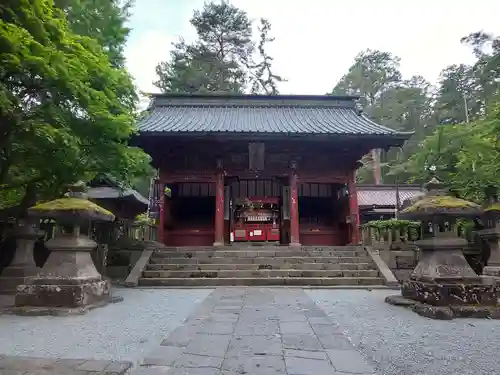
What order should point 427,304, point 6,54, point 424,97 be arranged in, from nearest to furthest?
point 6,54 < point 427,304 < point 424,97

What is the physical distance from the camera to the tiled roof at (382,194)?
21.1m

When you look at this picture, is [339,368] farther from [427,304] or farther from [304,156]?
[304,156]

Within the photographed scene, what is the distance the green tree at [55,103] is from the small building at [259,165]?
4.61 metres

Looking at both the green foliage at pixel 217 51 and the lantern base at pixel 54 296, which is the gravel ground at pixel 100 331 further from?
the green foliage at pixel 217 51

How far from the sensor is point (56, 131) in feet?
18.6

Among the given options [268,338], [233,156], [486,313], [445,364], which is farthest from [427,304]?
[233,156]

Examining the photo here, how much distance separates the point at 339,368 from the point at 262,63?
32.8 meters

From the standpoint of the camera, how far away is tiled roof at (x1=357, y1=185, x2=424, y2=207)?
69.2ft

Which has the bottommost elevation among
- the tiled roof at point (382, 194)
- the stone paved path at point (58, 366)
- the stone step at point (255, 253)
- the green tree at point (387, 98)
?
the stone paved path at point (58, 366)

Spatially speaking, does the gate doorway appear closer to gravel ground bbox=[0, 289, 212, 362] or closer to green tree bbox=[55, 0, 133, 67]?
green tree bbox=[55, 0, 133, 67]

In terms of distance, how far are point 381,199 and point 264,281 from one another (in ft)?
50.3

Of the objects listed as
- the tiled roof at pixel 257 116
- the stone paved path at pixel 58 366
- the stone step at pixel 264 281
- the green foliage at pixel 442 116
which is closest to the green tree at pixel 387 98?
the green foliage at pixel 442 116

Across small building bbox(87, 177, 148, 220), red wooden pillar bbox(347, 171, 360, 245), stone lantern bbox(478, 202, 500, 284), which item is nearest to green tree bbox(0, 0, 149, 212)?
small building bbox(87, 177, 148, 220)

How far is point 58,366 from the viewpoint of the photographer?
112 inches
